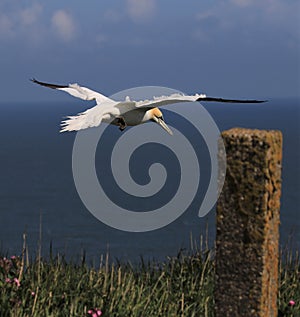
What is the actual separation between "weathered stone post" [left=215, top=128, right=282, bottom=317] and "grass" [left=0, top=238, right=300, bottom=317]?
1.07 metres

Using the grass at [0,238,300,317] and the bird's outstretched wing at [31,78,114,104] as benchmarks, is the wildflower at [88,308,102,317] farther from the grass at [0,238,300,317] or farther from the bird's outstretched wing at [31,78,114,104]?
the bird's outstretched wing at [31,78,114,104]

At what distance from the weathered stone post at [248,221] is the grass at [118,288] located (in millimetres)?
1075

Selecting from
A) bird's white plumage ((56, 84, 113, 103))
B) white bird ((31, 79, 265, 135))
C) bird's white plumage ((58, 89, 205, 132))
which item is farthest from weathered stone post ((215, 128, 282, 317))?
bird's white plumage ((56, 84, 113, 103))

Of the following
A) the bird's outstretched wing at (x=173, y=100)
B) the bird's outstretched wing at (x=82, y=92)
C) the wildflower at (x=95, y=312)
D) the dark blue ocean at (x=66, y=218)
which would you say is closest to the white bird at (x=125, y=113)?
the bird's outstretched wing at (x=173, y=100)

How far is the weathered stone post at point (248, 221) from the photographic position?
475 centimetres

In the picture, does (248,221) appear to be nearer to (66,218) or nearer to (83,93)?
(83,93)

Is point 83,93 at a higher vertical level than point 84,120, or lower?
higher

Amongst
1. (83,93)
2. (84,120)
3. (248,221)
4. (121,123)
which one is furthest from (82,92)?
(248,221)

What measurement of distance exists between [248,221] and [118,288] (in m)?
1.94

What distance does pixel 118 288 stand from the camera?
20.9 feet

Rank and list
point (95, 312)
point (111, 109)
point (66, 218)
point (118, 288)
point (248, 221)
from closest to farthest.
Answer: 1. point (248, 221)
2. point (111, 109)
3. point (95, 312)
4. point (118, 288)
5. point (66, 218)

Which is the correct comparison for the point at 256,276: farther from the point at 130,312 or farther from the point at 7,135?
the point at 7,135

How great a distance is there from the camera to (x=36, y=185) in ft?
203

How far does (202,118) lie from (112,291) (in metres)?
2.47
